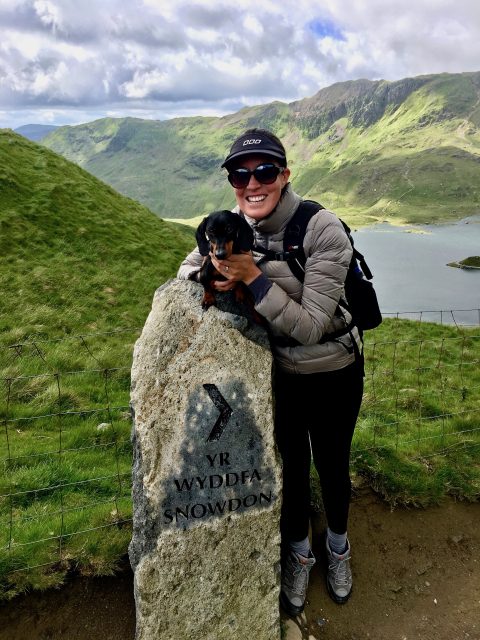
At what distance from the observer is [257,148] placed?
3.58 m

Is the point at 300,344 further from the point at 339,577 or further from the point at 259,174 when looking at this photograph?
the point at 339,577

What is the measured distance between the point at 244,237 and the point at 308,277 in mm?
598

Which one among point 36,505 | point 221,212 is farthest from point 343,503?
point 36,505

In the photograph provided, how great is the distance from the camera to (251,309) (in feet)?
13.5

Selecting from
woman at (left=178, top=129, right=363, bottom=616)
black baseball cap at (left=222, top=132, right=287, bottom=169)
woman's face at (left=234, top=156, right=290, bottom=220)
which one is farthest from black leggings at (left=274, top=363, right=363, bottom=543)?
black baseball cap at (left=222, top=132, right=287, bottom=169)

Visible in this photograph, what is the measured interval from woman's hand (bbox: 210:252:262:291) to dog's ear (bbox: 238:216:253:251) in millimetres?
69

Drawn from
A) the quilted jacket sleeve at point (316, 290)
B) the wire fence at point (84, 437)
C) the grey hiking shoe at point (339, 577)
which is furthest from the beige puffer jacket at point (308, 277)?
the wire fence at point (84, 437)

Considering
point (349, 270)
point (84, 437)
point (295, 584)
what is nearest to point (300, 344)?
point (349, 270)

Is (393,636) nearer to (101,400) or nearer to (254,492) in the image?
(254,492)

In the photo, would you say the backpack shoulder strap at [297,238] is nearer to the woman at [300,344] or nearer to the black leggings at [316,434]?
the woman at [300,344]

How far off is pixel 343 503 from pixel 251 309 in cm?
246

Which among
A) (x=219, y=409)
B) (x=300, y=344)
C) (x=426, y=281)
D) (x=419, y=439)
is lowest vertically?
(x=426, y=281)

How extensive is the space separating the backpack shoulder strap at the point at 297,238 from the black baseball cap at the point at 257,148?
419mm

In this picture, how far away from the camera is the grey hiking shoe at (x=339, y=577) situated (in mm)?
5148
